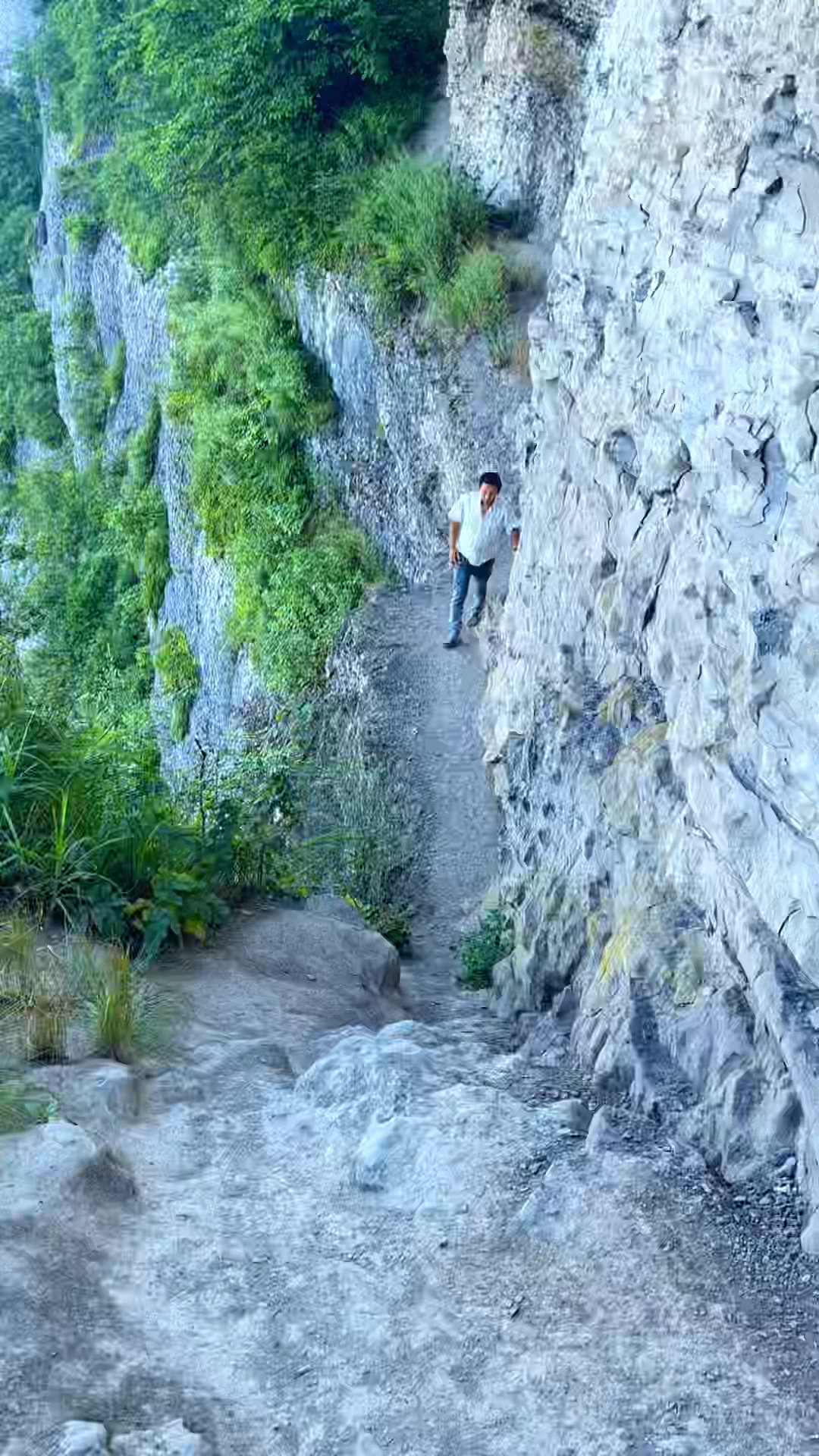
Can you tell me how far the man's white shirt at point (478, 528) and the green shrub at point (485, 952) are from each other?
12.2ft

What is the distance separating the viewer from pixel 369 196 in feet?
45.1

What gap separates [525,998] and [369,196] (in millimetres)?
10087

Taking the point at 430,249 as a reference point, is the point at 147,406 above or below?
below

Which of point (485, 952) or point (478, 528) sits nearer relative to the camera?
point (485, 952)

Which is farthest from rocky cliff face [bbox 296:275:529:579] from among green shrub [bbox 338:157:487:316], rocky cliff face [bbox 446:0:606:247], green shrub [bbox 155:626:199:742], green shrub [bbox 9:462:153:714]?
green shrub [bbox 9:462:153:714]

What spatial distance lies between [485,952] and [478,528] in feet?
13.2

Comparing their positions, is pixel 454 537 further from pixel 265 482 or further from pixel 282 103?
pixel 282 103

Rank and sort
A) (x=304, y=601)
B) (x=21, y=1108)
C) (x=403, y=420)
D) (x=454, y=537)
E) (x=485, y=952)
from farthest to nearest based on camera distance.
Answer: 1. (x=403, y=420)
2. (x=304, y=601)
3. (x=454, y=537)
4. (x=485, y=952)
5. (x=21, y=1108)

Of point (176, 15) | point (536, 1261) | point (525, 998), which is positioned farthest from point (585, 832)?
point (176, 15)

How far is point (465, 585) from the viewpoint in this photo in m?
11.0

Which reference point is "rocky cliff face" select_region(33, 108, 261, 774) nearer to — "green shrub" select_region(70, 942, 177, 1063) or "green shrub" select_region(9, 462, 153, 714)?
"green shrub" select_region(9, 462, 153, 714)

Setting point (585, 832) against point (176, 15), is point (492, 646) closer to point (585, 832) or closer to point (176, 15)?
point (585, 832)

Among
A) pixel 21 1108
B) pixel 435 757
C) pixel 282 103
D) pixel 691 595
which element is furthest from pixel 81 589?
pixel 21 1108

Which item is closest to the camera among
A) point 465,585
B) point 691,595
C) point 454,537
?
point 691,595
